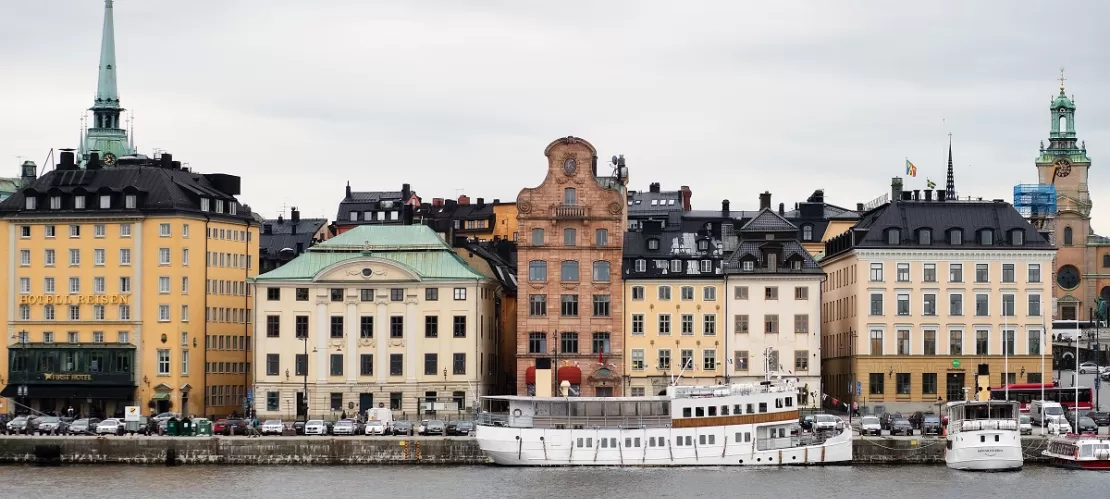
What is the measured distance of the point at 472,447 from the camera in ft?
450

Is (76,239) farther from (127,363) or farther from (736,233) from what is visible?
(736,233)

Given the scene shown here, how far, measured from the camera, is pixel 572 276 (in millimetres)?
163000

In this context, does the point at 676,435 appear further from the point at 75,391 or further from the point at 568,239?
the point at 75,391

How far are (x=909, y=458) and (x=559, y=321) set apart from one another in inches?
1378

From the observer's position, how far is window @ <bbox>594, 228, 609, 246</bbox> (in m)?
163

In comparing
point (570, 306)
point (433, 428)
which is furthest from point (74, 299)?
point (570, 306)

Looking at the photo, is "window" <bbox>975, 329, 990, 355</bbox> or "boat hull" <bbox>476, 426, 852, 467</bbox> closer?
"boat hull" <bbox>476, 426, 852, 467</bbox>

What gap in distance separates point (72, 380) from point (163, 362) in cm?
672

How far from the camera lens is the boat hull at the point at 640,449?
136 meters

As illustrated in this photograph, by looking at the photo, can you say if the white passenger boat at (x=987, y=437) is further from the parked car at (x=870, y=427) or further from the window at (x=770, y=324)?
the window at (x=770, y=324)

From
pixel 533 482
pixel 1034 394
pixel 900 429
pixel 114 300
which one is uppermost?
pixel 114 300

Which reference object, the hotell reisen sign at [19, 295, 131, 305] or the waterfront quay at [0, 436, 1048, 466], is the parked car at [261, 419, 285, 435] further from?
the hotell reisen sign at [19, 295, 131, 305]

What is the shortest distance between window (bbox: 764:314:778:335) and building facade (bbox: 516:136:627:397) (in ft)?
33.8

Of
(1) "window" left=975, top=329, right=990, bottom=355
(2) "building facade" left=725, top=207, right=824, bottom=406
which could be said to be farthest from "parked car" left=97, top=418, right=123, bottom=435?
(1) "window" left=975, top=329, right=990, bottom=355
